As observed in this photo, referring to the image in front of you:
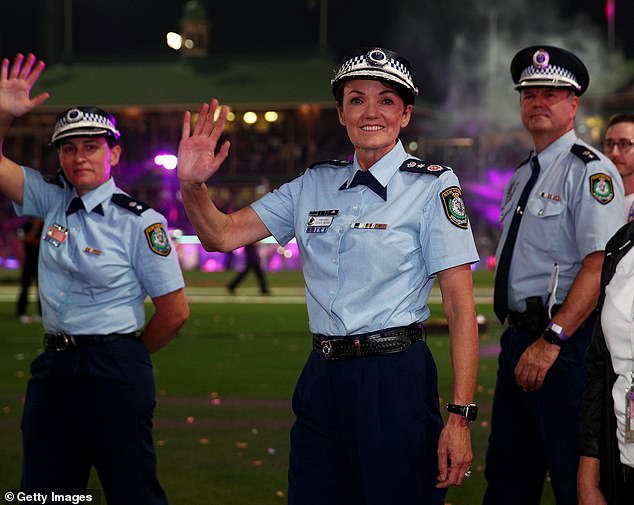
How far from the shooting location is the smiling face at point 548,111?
5.02 meters

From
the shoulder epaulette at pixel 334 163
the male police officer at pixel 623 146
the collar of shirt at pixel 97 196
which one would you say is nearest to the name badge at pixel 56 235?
the collar of shirt at pixel 97 196

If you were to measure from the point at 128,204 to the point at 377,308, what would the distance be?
72.2 inches

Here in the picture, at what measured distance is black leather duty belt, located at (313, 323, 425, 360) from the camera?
3.51 meters

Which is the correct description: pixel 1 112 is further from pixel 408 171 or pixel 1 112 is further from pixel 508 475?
pixel 508 475

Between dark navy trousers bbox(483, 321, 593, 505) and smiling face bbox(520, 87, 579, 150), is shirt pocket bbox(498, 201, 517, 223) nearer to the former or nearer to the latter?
smiling face bbox(520, 87, 579, 150)

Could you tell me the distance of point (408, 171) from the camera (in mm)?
3689

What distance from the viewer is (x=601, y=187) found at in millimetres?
4746

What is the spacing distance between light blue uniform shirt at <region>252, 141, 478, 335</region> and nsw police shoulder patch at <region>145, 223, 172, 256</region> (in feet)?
4.37

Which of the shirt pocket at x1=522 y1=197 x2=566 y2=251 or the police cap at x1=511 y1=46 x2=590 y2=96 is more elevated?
the police cap at x1=511 y1=46 x2=590 y2=96

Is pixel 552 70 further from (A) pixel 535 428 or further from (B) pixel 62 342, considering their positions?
(B) pixel 62 342

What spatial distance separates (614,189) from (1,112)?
2.72 m

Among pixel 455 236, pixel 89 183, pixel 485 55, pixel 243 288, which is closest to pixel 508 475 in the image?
pixel 455 236

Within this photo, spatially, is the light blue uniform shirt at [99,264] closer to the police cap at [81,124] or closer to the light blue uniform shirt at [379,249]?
the police cap at [81,124]

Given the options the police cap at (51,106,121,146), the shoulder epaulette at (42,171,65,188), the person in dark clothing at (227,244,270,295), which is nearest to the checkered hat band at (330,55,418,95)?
the police cap at (51,106,121,146)
